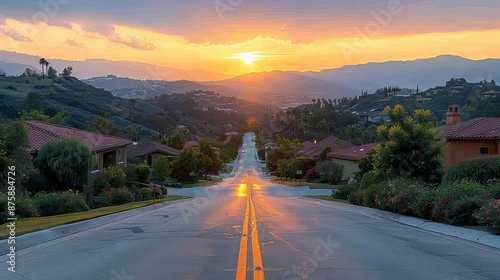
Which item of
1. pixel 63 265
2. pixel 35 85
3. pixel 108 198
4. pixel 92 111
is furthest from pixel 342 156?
pixel 35 85

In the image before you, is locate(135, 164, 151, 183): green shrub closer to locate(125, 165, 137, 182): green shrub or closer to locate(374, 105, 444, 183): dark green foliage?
locate(125, 165, 137, 182): green shrub

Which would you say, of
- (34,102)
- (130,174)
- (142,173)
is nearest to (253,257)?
(130,174)

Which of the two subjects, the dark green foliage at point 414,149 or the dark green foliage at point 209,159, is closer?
the dark green foliage at point 414,149

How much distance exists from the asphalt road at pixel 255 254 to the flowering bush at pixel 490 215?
2.64 ft

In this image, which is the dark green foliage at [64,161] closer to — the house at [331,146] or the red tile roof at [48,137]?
the red tile roof at [48,137]

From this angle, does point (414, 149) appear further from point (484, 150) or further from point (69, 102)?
point (69, 102)

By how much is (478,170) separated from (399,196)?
434 cm

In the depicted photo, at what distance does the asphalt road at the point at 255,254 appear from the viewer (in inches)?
342

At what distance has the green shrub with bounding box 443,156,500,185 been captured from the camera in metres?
20.5

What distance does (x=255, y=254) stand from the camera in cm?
1027

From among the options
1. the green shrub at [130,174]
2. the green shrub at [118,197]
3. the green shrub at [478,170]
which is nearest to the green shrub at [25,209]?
the green shrub at [118,197]

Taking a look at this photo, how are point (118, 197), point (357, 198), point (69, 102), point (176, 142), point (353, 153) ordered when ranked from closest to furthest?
1. point (357, 198)
2. point (118, 197)
3. point (353, 153)
4. point (176, 142)
5. point (69, 102)

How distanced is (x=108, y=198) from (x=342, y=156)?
40.7 meters

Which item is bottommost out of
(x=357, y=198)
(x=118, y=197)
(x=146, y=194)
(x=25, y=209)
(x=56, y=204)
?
(x=146, y=194)
